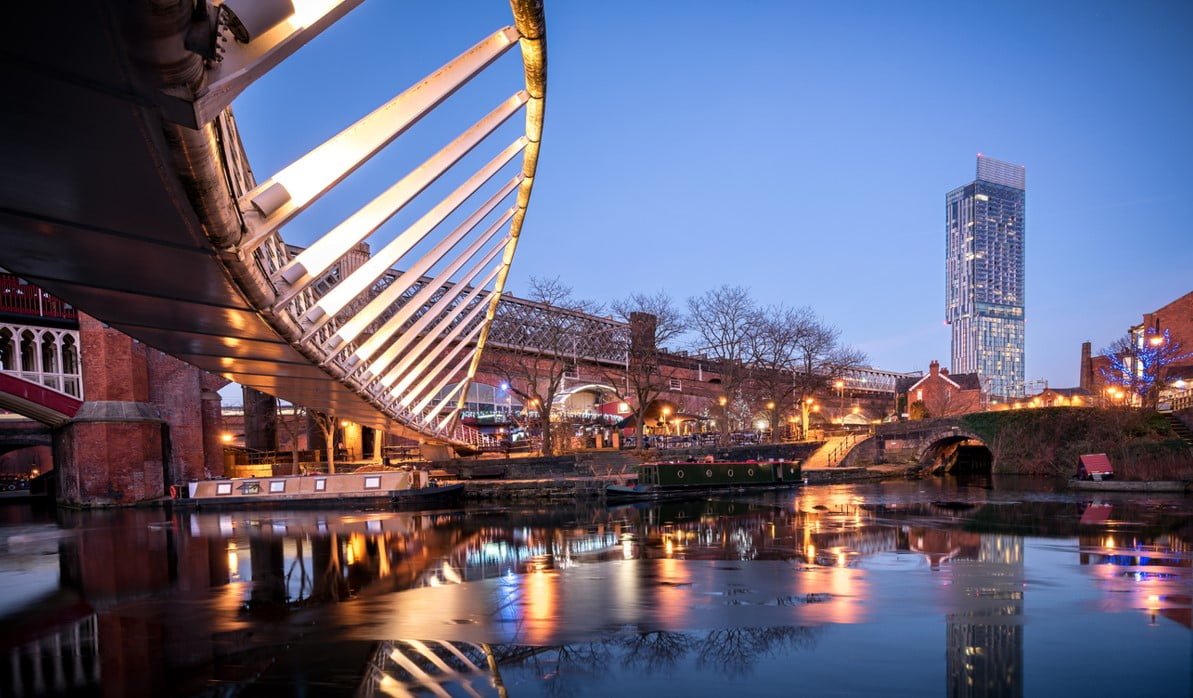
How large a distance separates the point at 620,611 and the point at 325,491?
2371cm

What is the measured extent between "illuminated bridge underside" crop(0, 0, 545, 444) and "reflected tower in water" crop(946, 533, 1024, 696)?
805cm

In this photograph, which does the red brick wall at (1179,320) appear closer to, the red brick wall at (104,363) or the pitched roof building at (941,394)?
the pitched roof building at (941,394)

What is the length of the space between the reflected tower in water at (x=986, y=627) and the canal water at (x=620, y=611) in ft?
0.13

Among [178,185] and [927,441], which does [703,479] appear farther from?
[178,185]

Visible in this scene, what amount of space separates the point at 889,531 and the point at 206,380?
3317cm

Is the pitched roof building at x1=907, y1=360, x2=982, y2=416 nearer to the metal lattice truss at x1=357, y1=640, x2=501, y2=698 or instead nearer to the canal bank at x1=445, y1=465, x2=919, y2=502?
the canal bank at x1=445, y1=465, x2=919, y2=502

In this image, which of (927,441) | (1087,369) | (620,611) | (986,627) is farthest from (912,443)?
(620,611)

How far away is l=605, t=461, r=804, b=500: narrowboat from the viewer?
31.2m

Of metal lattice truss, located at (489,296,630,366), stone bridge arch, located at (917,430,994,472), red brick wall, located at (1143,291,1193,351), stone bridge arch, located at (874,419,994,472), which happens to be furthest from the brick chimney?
metal lattice truss, located at (489,296,630,366)

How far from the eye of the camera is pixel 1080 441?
38.6 meters

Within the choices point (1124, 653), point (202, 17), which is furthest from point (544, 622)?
point (202, 17)

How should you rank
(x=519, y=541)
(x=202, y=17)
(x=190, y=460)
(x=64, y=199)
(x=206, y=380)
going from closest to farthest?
(x=202, y=17)
(x=64, y=199)
(x=519, y=541)
(x=190, y=460)
(x=206, y=380)

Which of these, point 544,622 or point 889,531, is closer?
point 544,622

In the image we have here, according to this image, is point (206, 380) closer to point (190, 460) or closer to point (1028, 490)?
point (190, 460)
